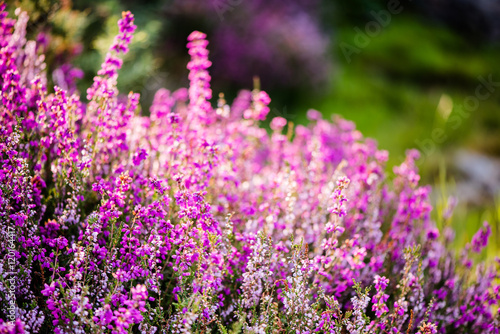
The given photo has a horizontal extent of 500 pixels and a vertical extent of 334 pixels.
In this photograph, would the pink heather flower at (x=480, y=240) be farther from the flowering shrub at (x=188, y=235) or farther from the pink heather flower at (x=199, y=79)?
the pink heather flower at (x=199, y=79)

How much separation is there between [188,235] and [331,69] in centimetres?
825

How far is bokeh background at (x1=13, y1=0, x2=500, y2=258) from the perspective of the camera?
457 centimetres

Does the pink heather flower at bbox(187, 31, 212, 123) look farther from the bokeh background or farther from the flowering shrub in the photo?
the bokeh background

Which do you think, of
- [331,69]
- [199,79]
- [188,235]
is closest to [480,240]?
[188,235]

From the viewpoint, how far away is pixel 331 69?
9516mm

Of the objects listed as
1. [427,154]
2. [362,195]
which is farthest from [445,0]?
[362,195]

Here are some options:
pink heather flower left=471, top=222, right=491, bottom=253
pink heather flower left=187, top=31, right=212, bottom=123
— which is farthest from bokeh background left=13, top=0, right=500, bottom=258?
pink heather flower left=187, top=31, right=212, bottom=123

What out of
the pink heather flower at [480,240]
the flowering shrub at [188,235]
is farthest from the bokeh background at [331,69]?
the flowering shrub at [188,235]

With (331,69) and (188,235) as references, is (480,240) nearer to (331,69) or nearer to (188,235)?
(188,235)

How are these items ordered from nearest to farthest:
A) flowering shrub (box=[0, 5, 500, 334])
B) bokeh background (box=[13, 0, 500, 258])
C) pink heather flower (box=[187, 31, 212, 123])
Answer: flowering shrub (box=[0, 5, 500, 334]) < pink heather flower (box=[187, 31, 212, 123]) < bokeh background (box=[13, 0, 500, 258])

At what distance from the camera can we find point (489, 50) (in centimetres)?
1418

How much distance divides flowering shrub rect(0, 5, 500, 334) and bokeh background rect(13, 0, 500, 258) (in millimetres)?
585

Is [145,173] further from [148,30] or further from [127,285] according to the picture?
[148,30]

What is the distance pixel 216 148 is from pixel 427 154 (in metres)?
6.03
